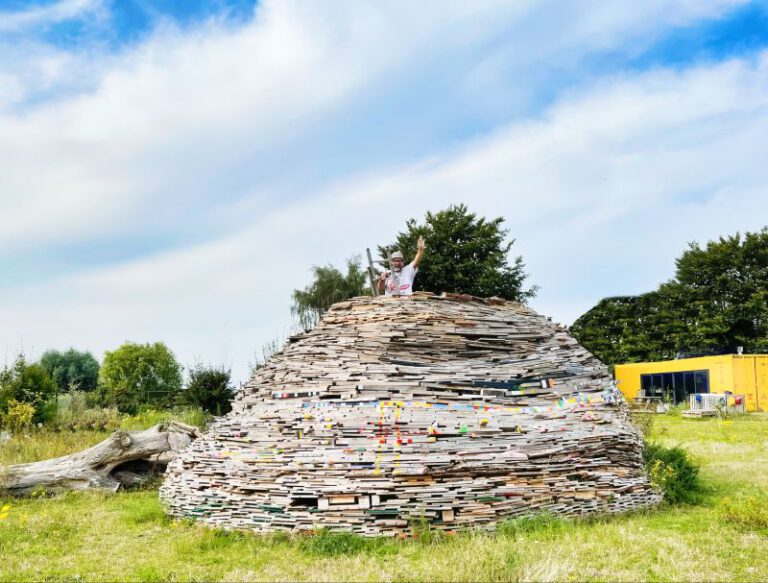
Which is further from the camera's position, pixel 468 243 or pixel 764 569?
pixel 468 243

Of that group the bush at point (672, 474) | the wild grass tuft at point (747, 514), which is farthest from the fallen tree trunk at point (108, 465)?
the wild grass tuft at point (747, 514)

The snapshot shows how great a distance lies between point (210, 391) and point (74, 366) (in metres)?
38.5

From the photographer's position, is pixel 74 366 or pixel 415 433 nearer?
pixel 415 433

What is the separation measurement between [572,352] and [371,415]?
11.7ft

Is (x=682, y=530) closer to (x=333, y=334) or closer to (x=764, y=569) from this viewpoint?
(x=764, y=569)

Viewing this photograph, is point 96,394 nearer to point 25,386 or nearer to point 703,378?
point 25,386

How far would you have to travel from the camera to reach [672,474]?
8.62 metres

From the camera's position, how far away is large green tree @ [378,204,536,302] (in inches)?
1009

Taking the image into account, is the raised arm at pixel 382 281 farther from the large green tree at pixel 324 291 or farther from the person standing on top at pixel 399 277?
the large green tree at pixel 324 291

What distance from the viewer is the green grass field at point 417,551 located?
5410mm

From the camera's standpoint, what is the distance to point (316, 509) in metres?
6.50

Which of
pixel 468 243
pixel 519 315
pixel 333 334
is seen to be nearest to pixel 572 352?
pixel 519 315

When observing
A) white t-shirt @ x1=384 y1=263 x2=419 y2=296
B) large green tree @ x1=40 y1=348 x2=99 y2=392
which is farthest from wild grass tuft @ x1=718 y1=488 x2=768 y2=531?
large green tree @ x1=40 y1=348 x2=99 y2=392

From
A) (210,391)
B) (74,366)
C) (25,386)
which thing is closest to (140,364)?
(74,366)
